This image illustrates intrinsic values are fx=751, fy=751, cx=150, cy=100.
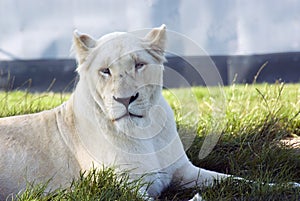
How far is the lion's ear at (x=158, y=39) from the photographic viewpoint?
3.60m

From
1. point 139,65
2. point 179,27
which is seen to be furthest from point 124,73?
point 179,27

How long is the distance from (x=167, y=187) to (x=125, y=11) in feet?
14.2

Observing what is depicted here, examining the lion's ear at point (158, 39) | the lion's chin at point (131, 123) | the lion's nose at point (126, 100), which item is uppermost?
the lion's ear at point (158, 39)

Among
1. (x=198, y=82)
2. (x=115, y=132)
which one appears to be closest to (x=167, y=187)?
(x=115, y=132)

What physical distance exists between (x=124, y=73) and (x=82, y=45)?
0.33m

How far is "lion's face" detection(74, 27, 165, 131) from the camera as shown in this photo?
11.3 ft

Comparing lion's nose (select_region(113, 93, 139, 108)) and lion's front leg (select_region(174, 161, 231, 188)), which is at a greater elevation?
lion's nose (select_region(113, 93, 139, 108))

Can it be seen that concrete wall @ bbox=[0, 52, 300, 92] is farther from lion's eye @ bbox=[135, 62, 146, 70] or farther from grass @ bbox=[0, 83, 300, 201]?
lion's eye @ bbox=[135, 62, 146, 70]

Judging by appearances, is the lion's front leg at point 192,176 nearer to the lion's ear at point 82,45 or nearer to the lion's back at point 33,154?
the lion's back at point 33,154

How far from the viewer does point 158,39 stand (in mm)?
3607

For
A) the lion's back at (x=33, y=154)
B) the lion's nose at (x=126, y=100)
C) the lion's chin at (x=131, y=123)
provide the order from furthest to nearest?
the lion's back at (x=33, y=154)
the lion's chin at (x=131, y=123)
the lion's nose at (x=126, y=100)

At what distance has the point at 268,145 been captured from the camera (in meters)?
4.32

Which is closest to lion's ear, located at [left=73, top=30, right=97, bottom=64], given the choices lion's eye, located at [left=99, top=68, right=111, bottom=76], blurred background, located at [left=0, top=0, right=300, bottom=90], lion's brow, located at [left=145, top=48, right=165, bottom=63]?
lion's eye, located at [left=99, top=68, right=111, bottom=76]

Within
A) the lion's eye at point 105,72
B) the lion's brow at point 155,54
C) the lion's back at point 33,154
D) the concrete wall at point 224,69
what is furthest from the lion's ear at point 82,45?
the concrete wall at point 224,69
